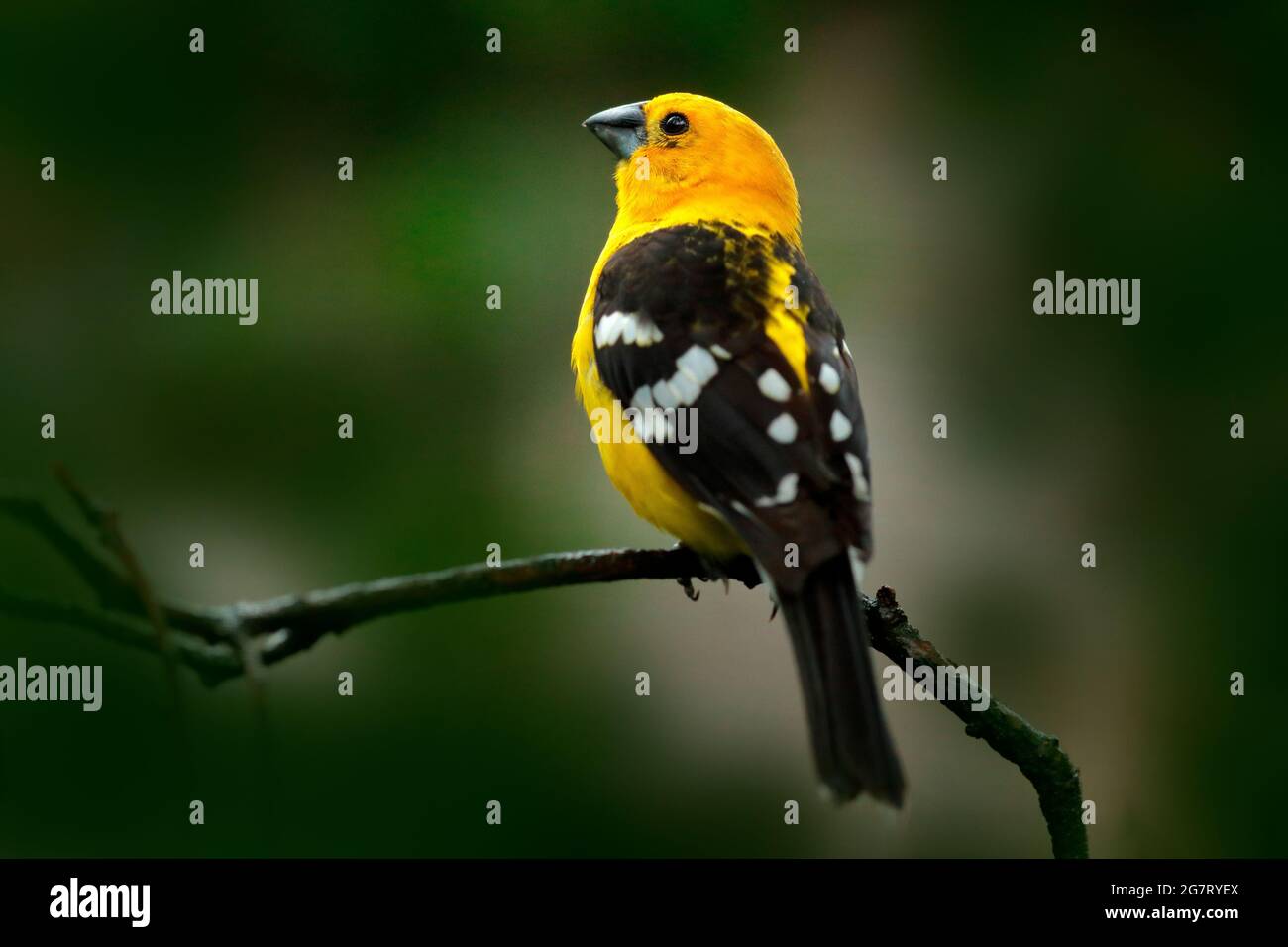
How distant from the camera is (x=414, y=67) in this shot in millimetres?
3463

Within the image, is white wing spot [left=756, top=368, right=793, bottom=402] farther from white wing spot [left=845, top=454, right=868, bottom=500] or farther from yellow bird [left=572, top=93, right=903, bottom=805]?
white wing spot [left=845, top=454, right=868, bottom=500]

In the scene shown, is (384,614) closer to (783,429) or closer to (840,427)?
(783,429)

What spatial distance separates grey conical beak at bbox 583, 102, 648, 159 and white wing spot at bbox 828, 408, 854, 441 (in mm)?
1354

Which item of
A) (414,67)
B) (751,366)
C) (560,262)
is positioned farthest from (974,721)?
(414,67)

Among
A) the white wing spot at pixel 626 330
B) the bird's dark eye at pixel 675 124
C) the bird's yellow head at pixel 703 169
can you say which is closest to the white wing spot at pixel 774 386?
the white wing spot at pixel 626 330

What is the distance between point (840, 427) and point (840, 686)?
601mm

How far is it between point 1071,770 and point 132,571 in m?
1.63

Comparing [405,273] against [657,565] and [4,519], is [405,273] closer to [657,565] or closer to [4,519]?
[657,565]

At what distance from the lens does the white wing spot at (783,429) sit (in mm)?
2506

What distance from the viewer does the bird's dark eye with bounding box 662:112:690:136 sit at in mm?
3539

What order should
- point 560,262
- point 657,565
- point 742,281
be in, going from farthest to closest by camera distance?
point 560,262
point 742,281
point 657,565
